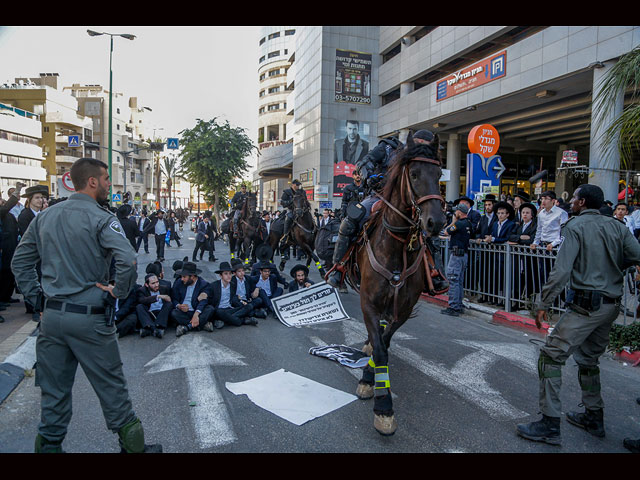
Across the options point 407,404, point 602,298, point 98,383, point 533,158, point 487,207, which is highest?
point 533,158

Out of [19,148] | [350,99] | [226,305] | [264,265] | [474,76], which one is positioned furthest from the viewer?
[19,148]

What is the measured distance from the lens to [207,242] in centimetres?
1828

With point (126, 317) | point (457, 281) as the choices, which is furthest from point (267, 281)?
point (457, 281)

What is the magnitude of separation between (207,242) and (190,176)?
17569mm

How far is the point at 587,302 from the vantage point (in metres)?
3.76

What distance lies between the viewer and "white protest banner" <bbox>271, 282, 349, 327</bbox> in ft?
26.7

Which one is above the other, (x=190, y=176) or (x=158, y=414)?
(x=190, y=176)

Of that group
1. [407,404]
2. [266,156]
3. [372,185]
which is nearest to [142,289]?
[372,185]

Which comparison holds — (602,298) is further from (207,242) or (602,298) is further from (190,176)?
(190,176)

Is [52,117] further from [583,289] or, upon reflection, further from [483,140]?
[583,289]

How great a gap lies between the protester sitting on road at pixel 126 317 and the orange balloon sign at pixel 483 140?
29.9 ft

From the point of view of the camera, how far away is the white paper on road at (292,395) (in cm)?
422

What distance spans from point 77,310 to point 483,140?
11157 millimetres
